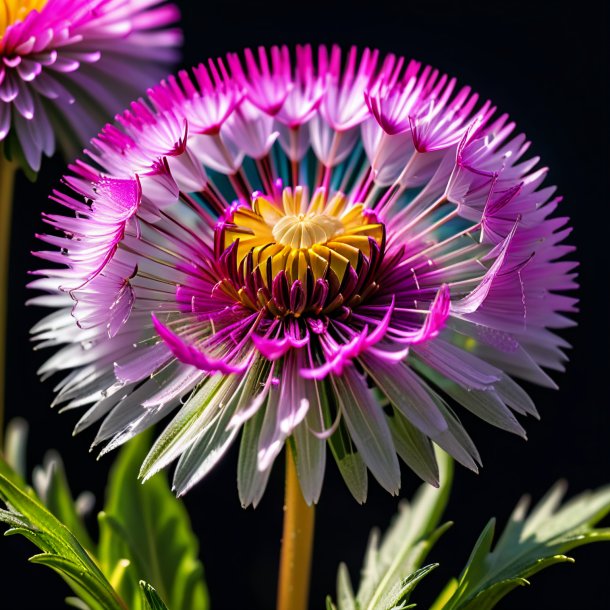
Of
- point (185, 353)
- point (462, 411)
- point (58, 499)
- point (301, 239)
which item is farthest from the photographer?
point (462, 411)

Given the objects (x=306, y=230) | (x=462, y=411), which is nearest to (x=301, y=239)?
(x=306, y=230)

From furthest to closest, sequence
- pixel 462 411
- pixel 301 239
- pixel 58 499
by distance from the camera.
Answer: pixel 462 411 < pixel 58 499 < pixel 301 239

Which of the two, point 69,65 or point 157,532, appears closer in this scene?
point 69,65

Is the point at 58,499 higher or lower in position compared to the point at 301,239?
lower

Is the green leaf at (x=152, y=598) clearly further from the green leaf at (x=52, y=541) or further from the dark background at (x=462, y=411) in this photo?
the dark background at (x=462, y=411)

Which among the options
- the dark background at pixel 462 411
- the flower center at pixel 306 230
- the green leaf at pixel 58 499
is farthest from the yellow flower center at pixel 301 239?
the dark background at pixel 462 411

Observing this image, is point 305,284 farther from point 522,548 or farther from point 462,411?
point 462,411
